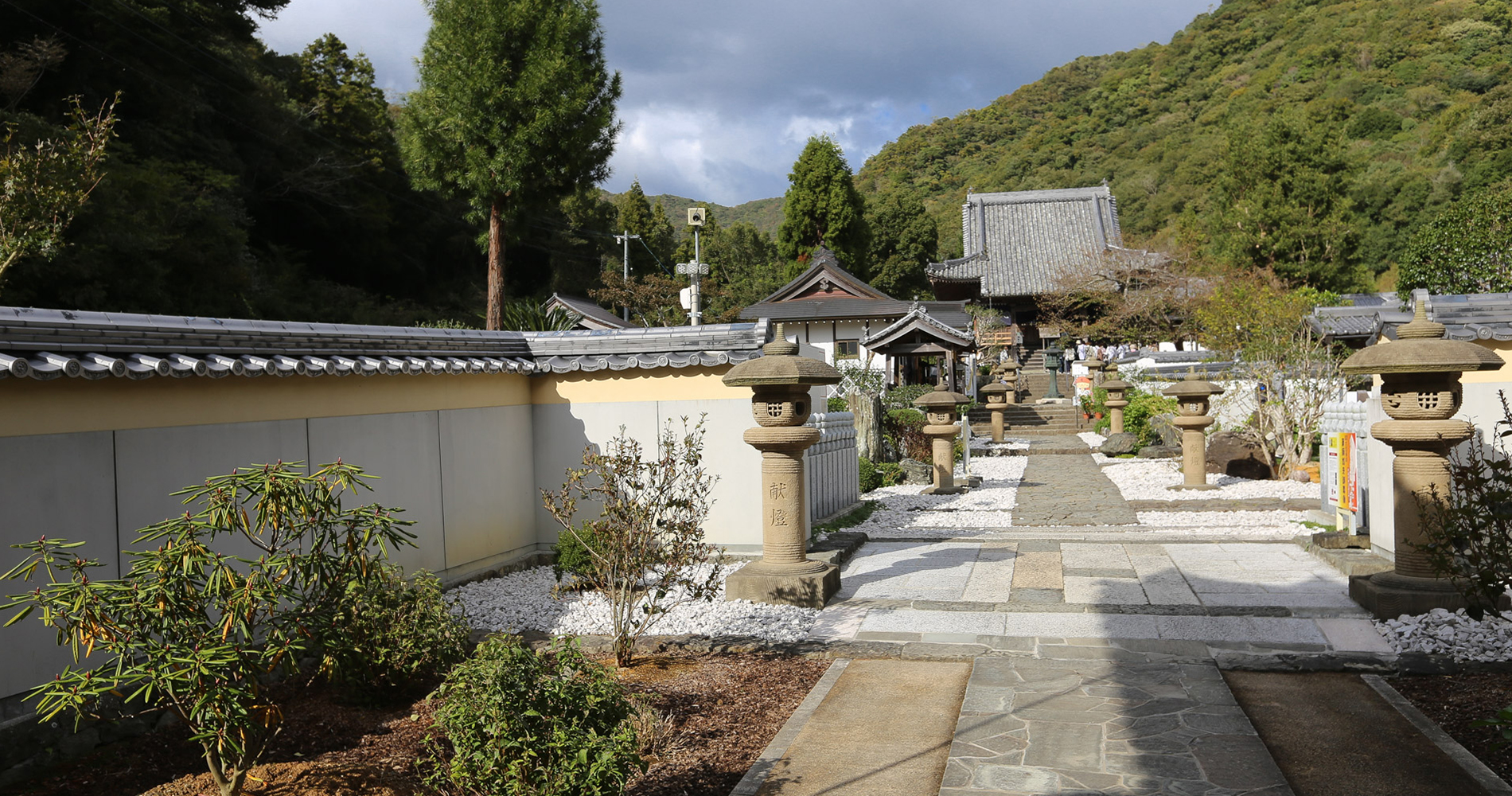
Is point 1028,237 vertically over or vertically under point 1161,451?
over

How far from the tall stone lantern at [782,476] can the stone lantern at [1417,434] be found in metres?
3.93

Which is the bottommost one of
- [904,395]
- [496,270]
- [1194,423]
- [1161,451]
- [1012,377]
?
[1161,451]

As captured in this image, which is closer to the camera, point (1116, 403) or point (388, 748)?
point (388, 748)

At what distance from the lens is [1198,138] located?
50.0 metres

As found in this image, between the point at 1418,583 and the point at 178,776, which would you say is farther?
the point at 1418,583

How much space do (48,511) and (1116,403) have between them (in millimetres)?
20268

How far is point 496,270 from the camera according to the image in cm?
1848

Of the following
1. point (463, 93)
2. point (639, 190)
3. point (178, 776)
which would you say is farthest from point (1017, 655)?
point (639, 190)

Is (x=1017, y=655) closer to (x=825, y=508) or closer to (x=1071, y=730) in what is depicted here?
(x=1071, y=730)

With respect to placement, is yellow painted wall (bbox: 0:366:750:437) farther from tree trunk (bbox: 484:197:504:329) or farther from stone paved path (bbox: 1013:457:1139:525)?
tree trunk (bbox: 484:197:504:329)

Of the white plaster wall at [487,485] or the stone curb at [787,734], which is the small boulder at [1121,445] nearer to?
the white plaster wall at [487,485]

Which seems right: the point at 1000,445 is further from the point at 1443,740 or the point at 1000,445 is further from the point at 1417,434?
the point at 1443,740

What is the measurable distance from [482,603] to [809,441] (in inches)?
120

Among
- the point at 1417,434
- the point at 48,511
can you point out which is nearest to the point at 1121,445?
the point at 1417,434
